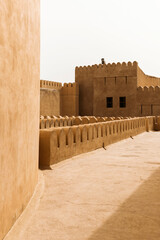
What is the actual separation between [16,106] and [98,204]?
4.74ft

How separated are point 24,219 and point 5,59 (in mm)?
1484

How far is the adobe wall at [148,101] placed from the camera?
19672 mm

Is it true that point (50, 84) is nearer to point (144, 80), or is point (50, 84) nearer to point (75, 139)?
point (144, 80)

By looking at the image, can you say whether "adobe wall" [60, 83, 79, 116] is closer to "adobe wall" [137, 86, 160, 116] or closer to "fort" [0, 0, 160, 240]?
"adobe wall" [137, 86, 160, 116]

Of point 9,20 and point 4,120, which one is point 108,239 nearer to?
point 4,120

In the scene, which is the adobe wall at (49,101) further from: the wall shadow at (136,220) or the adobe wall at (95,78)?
the wall shadow at (136,220)

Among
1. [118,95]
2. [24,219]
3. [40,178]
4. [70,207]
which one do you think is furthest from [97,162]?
[118,95]

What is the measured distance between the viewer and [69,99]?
900 inches

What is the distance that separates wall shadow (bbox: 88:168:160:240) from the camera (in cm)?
235

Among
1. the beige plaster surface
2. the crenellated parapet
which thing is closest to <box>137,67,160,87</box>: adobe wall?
the crenellated parapet

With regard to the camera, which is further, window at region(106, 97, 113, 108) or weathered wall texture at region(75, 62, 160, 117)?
window at region(106, 97, 113, 108)

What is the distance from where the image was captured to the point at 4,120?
216 centimetres

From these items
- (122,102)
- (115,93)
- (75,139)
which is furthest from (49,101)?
(75,139)

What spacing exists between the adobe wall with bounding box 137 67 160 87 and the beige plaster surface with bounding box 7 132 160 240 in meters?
17.5
